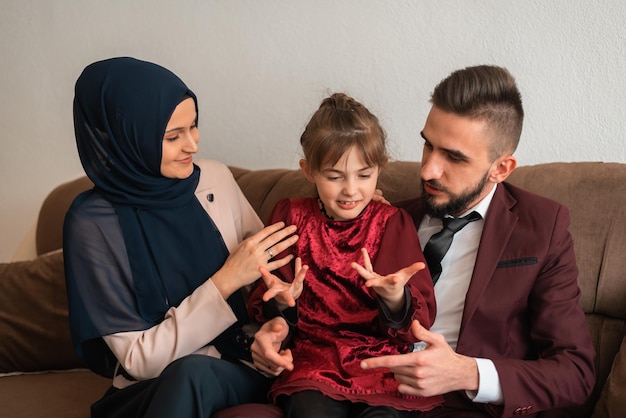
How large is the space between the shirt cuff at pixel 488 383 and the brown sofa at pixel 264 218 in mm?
319

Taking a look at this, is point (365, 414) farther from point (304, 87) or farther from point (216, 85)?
point (216, 85)

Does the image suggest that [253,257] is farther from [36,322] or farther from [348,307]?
[36,322]

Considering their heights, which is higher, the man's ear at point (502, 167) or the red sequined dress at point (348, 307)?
the man's ear at point (502, 167)

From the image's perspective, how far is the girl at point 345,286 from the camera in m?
1.77

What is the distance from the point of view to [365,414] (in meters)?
1.74

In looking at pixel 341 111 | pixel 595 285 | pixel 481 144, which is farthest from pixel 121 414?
pixel 595 285

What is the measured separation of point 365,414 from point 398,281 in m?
0.36

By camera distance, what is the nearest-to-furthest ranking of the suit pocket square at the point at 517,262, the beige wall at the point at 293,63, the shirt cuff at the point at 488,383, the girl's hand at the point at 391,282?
the girl's hand at the point at 391,282 → the shirt cuff at the point at 488,383 → the suit pocket square at the point at 517,262 → the beige wall at the point at 293,63

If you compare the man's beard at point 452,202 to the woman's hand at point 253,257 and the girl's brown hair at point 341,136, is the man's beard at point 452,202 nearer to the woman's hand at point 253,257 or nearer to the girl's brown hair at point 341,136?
the girl's brown hair at point 341,136

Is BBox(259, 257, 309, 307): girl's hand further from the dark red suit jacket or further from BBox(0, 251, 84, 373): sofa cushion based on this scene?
BBox(0, 251, 84, 373): sofa cushion

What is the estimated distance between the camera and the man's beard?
192cm

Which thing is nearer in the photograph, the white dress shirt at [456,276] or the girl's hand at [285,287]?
the girl's hand at [285,287]

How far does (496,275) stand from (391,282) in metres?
0.38

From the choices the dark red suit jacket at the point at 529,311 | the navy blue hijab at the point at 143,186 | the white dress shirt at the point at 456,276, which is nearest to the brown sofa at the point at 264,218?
the dark red suit jacket at the point at 529,311
